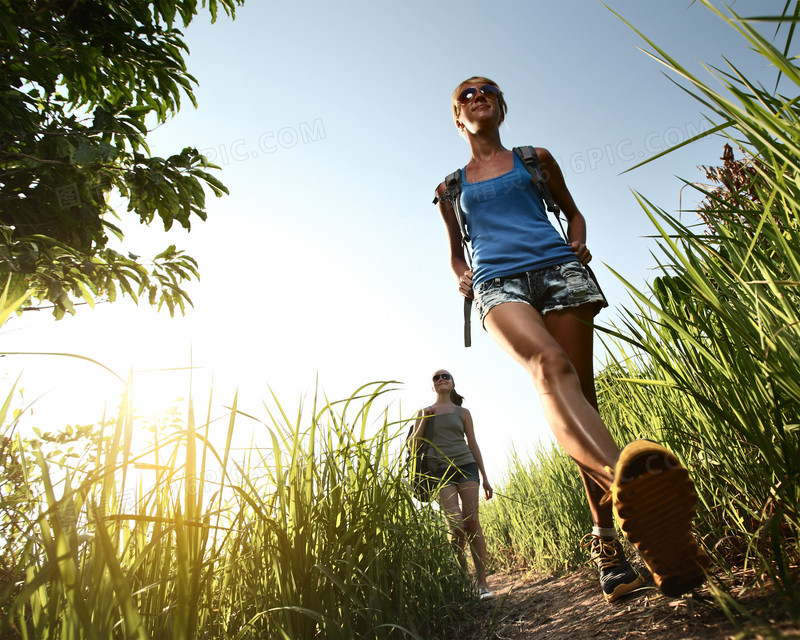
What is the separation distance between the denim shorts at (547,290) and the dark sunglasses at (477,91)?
0.99 meters

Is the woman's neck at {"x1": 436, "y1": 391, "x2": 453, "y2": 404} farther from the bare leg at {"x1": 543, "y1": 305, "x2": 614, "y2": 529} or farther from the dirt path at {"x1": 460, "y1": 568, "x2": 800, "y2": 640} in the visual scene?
the bare leg at {"x1": 543, "y1": 305, "x2": 614, "y2": 529}

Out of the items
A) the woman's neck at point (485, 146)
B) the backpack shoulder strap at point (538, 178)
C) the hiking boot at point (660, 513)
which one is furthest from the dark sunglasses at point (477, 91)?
the hiking boot at point (660, 513)

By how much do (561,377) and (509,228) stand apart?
761mm

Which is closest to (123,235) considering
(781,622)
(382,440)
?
(382,440)

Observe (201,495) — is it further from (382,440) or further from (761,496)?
(761,496)

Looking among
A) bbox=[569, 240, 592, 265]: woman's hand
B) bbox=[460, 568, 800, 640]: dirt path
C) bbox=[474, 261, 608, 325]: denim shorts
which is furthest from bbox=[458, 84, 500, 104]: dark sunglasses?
bbox=[460, 568, 800, 640]: dirt path

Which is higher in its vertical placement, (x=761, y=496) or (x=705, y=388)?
(x=705, y=388)

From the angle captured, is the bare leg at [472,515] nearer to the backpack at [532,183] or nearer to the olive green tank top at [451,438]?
the olive green tank top at [451,438]

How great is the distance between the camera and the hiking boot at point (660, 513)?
941 millimetres

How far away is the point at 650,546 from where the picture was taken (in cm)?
96

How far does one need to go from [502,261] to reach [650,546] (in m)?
1.13

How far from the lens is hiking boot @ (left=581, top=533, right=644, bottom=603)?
4.64 feet

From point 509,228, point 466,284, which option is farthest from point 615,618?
point 509,228

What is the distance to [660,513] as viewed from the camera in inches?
37.6
